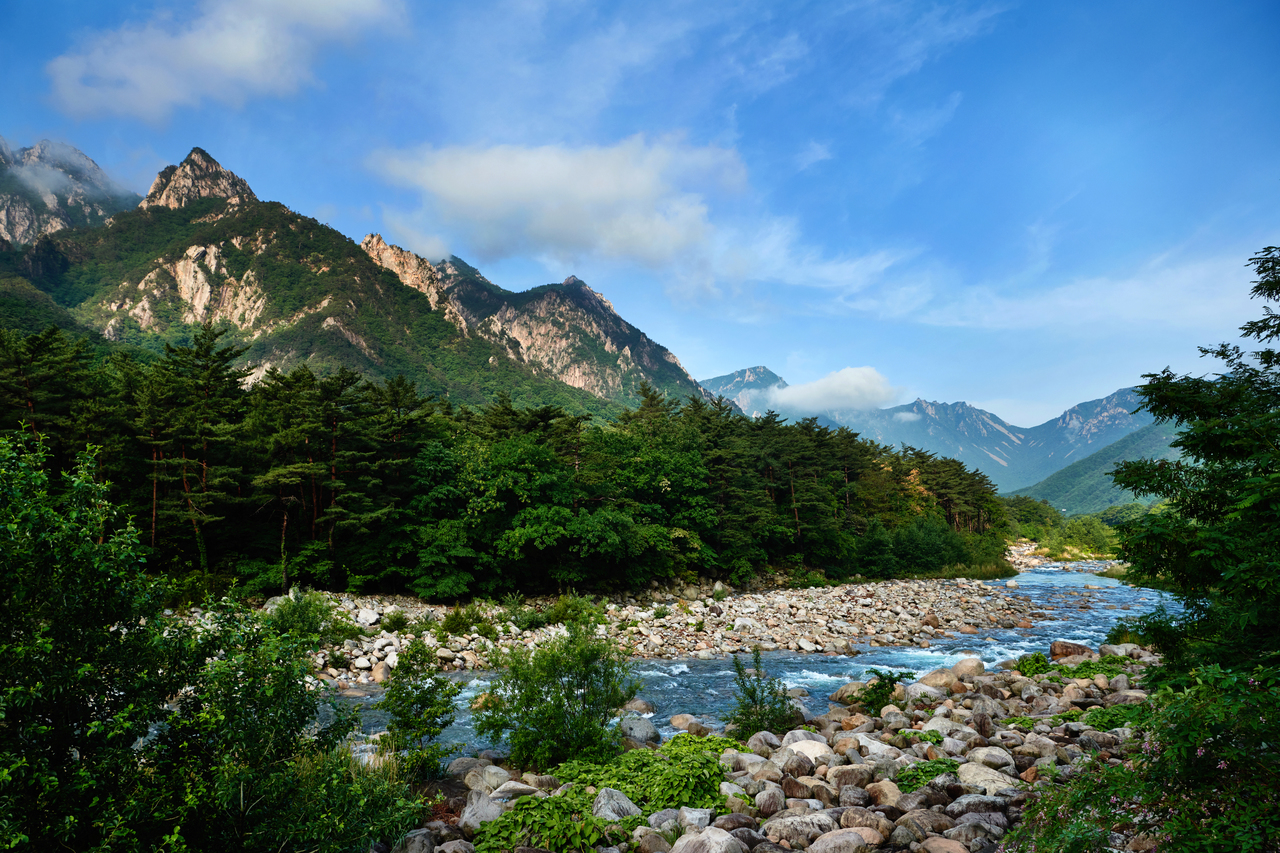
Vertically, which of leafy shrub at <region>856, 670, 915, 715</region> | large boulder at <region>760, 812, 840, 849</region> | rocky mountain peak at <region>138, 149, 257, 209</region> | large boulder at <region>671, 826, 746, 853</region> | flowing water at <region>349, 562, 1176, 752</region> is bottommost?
flowing water at <region>349, 562, 1176, 752</region>

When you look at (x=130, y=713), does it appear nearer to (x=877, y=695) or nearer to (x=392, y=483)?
(x=877, y=695)

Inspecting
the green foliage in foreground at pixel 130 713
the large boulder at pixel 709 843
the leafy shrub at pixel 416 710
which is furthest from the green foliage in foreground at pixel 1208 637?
the leafy shrub at pixel 416 710

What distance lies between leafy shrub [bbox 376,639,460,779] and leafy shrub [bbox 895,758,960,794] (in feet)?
20.4

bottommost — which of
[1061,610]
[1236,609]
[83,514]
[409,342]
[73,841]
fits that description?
[1061,610]

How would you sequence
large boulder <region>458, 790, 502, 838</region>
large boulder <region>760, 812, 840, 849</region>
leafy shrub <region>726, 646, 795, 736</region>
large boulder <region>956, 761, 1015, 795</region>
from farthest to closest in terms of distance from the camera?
leafy shrub <region>726, 646, 795, 736</region>, large boulder <region>956, 761, 1015, 795</region>, large boulder <region>458, 790, 502, 838</region>, large boulder <region>760, 812, 840, 849</region>

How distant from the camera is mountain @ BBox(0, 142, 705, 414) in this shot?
121062 millimetres

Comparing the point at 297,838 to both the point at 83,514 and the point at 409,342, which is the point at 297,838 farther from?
the point at 409,342

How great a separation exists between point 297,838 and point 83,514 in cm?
299

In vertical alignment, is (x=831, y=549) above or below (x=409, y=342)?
below

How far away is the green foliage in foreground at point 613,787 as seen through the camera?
5.68m

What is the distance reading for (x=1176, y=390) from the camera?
6812mm

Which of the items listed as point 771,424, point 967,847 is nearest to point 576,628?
point 967,847

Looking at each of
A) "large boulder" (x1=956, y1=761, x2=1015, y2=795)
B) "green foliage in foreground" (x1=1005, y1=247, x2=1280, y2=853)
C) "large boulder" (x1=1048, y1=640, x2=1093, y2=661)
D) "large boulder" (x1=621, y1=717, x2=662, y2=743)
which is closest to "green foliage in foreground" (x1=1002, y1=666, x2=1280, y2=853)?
"green foliage in foreground" (x1=1005, y1=247, x2=1280, y2=853)

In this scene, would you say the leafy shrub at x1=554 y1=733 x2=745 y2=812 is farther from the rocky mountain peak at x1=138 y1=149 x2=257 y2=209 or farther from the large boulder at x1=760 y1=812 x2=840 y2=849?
the rocky mountain peak at x1=138 y1=149 x2=257 y2=209
